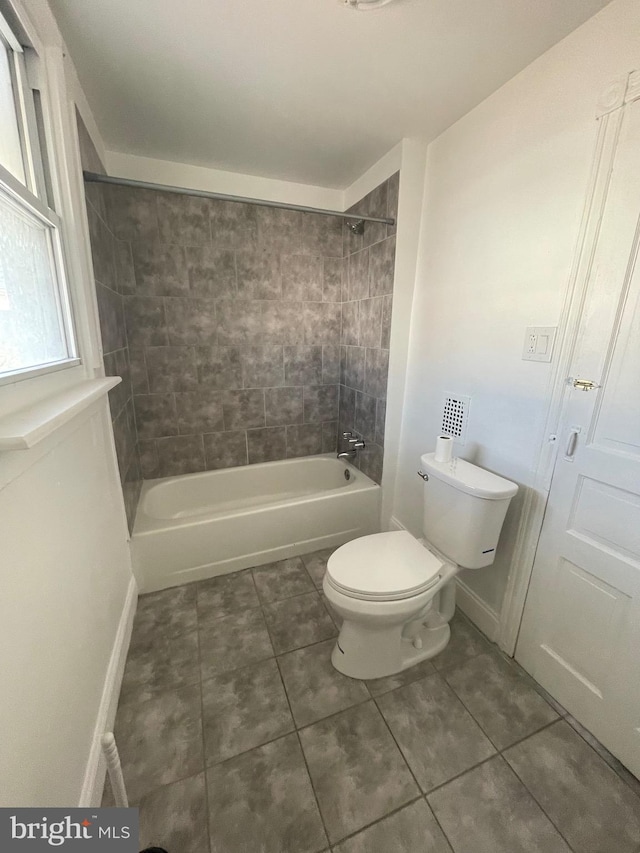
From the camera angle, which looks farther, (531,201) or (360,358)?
(360,358)

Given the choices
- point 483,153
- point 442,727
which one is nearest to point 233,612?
point 442,727

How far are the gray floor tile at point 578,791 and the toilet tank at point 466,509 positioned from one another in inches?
22.7

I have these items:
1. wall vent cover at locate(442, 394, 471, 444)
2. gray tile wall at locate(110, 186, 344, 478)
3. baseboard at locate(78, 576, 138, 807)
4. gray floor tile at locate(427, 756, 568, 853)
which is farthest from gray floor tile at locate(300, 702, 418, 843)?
gray tile wall at locate(110, 186, 344, 478)

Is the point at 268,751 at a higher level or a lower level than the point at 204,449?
lower

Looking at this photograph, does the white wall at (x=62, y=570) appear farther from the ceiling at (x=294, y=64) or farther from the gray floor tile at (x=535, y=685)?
the gray floor tile at (x=535, y=685)

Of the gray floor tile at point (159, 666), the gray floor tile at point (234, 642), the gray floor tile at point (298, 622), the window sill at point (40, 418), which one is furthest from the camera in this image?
the gray floor tile at point (298, 622)

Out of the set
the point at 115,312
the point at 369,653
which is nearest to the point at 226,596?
the point at 369,653

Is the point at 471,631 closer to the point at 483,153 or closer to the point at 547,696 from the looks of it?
the point at 547,696

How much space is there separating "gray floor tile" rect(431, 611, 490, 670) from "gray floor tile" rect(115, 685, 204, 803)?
968mm

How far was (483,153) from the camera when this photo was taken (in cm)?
143

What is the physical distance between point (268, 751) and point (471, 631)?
3.35ft

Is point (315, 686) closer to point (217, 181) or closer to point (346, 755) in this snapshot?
point (346, 755)

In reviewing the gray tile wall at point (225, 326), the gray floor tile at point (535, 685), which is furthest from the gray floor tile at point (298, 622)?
the gray tile wall at point (225, 326)

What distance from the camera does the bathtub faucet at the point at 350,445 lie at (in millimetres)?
2403
